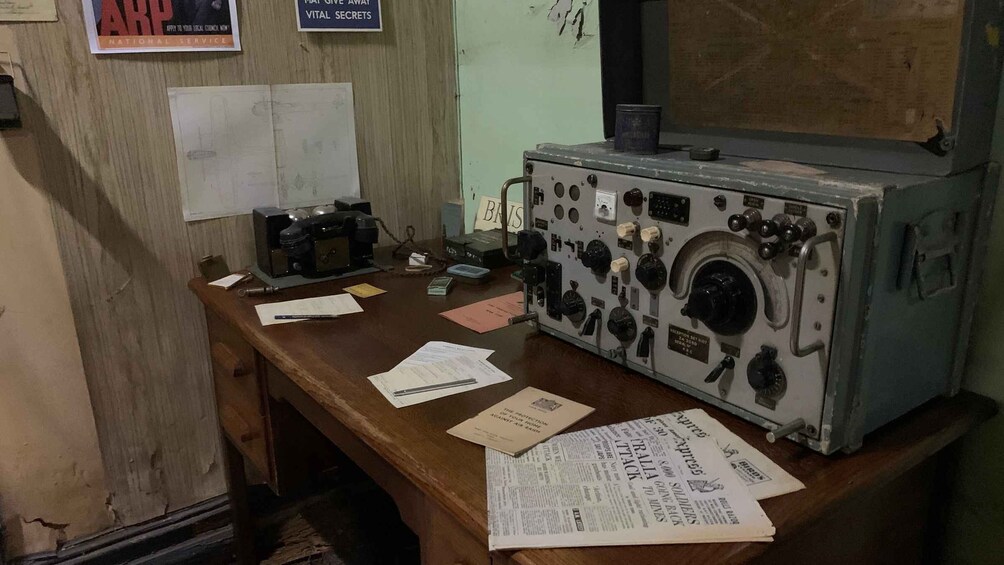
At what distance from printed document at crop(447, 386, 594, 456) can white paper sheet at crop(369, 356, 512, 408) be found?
2.9 inches

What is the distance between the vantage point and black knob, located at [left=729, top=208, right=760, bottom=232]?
0.81 metres

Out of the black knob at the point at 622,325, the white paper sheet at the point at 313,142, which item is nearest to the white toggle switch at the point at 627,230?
the black knob at the point at 622,325

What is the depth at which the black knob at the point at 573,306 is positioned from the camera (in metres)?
1.10

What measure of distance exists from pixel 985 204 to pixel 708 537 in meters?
0.56

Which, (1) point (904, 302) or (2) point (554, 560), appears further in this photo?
(1) point (904, 302)

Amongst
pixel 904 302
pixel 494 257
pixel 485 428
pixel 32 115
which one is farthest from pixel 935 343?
pixel 32 115

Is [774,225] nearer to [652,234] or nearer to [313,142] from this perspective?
[652,234]

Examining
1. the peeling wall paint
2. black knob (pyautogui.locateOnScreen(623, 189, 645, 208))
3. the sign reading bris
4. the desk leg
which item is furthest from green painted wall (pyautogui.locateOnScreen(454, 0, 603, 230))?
the peeling wall paint

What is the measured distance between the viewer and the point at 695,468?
795 mm

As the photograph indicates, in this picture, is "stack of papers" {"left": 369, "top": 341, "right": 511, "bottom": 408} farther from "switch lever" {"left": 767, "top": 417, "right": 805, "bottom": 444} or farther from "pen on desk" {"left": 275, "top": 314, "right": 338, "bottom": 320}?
"switch lever" {"left": 767, "top": 417, "right": 805, "bottom": 444}

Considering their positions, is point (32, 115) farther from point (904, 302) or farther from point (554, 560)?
point (904, 302)

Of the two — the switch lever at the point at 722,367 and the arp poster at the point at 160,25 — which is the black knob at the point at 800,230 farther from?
the arp poster at the point at 160,25

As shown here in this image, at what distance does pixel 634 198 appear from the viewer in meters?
0.97

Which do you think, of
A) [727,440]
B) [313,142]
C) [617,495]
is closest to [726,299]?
[727,440]
